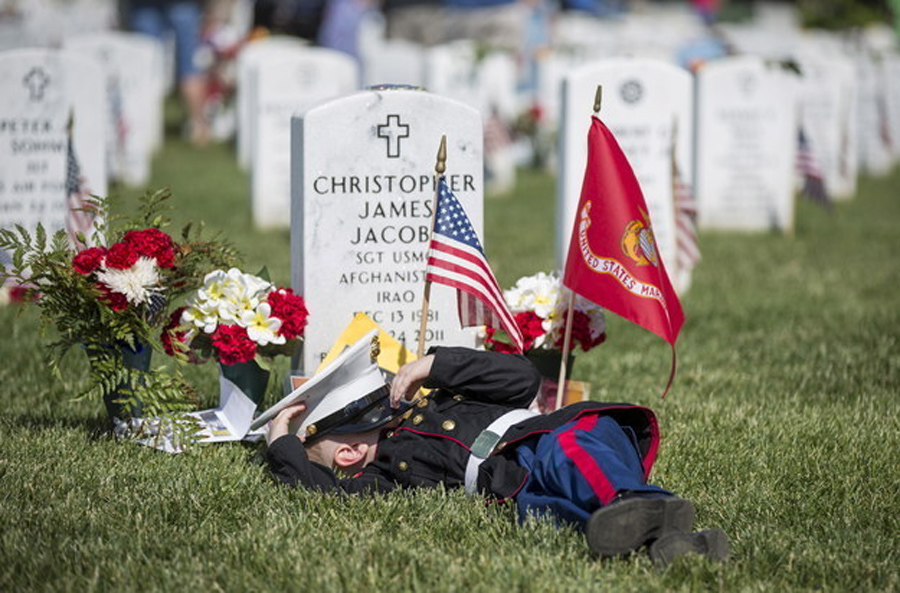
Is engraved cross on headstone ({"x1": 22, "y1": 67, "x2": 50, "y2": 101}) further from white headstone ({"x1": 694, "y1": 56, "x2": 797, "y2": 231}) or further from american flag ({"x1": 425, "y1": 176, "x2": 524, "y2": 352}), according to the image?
white headstone ({"x1": 694, "y1": 56, "x2": 797, "y2": 231})

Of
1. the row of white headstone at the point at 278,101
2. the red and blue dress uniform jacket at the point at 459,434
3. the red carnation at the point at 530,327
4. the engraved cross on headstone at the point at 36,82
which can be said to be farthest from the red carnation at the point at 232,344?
the row of white headstone at the point at 278,101

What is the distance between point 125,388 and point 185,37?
Result: 20.9m

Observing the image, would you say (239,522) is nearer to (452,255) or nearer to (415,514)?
(415,514)

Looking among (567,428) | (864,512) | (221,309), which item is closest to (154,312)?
(221,309)

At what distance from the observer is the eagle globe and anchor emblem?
197 inches

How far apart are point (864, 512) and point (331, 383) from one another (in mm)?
1903

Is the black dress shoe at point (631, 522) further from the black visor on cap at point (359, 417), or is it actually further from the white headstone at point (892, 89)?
the white headstone at point (892, 89)

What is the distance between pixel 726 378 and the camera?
641 centimetres

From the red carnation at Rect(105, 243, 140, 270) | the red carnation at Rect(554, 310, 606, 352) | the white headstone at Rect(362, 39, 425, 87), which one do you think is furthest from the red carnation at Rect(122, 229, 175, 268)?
the white headstone at Rect(362, 39, 425, 87)

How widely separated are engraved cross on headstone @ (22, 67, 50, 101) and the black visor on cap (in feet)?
14.7

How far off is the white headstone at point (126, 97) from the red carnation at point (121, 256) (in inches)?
383

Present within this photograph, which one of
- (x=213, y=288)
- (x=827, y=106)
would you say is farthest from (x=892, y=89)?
(x=213, y=288)

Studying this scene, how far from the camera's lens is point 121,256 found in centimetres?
478

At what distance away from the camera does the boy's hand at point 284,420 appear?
463 cm
